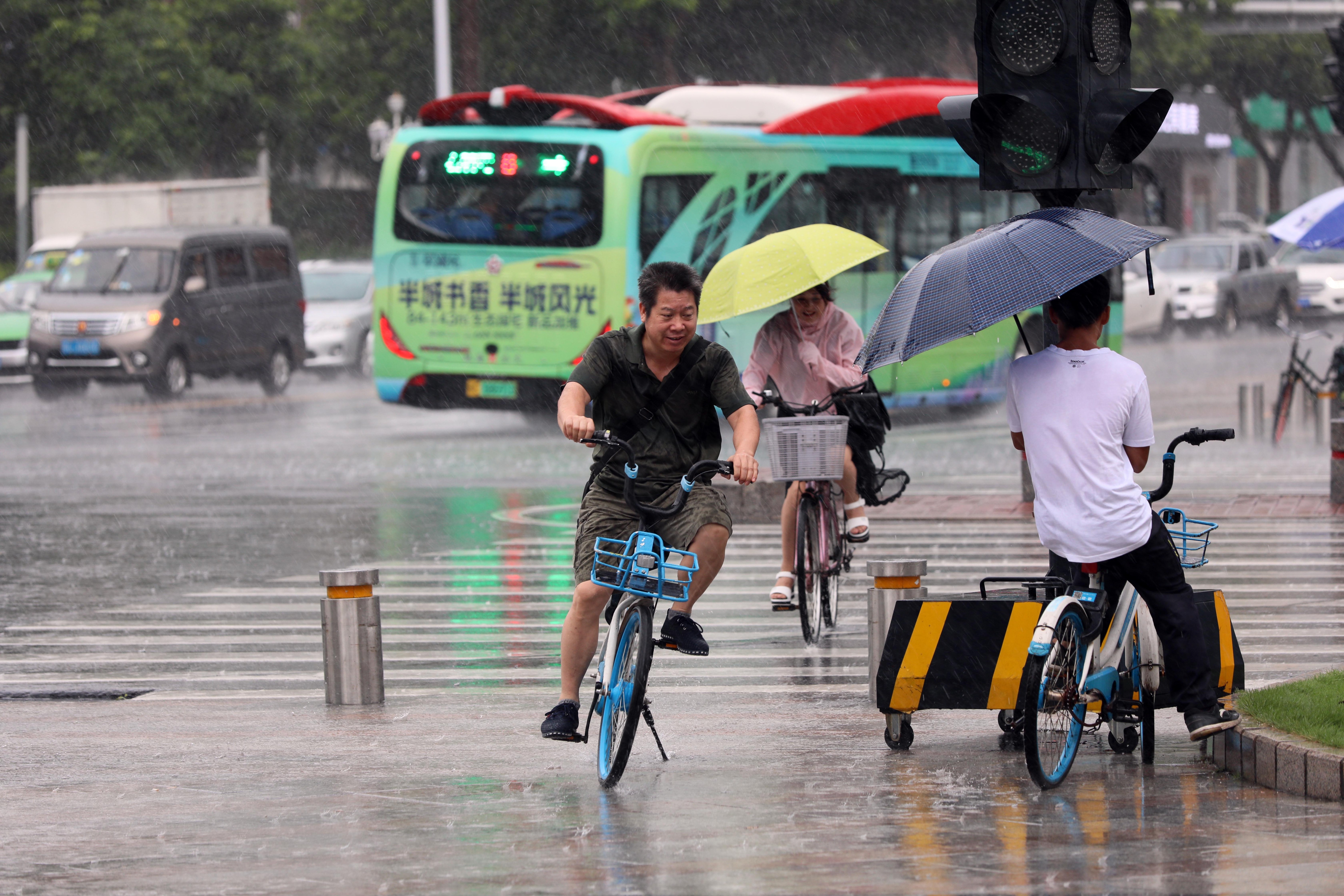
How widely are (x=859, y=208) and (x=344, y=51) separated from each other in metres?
26.3

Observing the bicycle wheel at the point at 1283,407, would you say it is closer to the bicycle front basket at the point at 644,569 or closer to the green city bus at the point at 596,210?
the green city bus at the point at 596,210

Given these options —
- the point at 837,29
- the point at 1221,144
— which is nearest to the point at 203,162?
the point at 837,29

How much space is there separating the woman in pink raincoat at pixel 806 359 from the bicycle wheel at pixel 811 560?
10cm

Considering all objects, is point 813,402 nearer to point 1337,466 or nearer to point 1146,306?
point 1337,466

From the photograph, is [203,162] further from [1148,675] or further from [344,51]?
[1148,675]

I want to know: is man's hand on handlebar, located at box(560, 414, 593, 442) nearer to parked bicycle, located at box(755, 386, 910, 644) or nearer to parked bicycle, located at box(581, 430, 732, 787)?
parked bicycle, located at box(581, 430, 732, 787)

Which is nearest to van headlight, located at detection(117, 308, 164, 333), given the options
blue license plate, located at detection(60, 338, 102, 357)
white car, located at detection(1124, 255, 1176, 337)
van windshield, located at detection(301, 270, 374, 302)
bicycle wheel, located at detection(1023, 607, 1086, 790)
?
blue license plate, located at detection(60, 338, 102, 357)

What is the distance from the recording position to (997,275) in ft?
21.2

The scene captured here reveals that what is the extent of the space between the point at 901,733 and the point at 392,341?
52.9 ft

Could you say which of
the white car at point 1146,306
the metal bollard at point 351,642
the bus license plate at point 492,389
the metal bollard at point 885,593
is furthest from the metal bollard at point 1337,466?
the white car at point 1146,306

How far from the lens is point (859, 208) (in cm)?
2303

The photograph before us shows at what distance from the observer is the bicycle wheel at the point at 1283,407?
2083 cm

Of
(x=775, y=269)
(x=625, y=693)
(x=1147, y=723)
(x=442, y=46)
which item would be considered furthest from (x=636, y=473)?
(x=442, y=46)

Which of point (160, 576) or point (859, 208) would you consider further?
point (859, 208)
